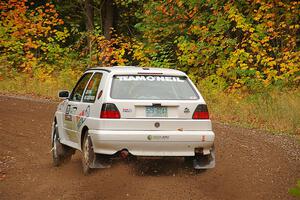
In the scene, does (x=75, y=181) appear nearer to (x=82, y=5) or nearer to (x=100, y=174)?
(x=100, y=174)

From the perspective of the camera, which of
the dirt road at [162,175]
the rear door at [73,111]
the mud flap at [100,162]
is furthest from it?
the rear door at [73,111]

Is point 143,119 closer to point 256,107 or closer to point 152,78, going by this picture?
point 152,78

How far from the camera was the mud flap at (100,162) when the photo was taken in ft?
28.7

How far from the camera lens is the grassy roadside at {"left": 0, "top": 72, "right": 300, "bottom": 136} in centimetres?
1580

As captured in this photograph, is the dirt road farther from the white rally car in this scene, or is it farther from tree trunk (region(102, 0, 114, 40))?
tree trunk (region(102, 0, 114, 40))

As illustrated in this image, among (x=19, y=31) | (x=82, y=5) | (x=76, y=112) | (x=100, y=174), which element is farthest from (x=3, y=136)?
(x=82, y=5)

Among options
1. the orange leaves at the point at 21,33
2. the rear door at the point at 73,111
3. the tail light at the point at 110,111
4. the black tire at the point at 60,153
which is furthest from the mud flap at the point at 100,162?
the orange leaves at the point at 21,33

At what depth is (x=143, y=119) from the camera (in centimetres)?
855

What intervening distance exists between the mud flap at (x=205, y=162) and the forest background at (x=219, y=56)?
6.14 metres

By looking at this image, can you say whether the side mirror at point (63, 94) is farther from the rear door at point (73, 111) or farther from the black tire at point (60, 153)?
the black tire at point (60, 153)

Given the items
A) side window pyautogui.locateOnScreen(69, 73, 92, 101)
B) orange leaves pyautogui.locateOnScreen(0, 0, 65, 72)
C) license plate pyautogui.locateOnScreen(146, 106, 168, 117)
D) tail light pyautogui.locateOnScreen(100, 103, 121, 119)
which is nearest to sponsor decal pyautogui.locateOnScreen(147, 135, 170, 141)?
license plate pyautogui.locateOnScreen(146, 106, 168, 117)

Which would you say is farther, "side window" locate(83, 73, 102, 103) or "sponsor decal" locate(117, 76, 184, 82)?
"side window" locate(83, 73, 102, 103)

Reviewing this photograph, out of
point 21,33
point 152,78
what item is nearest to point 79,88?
point 152,78

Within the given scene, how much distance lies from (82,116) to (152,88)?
118 cm
